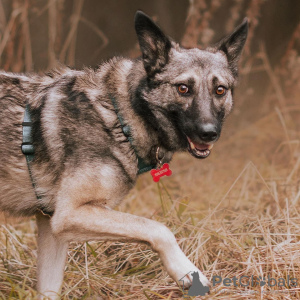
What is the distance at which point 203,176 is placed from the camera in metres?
5.75

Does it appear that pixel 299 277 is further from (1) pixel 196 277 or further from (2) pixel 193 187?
(2) pixel 193 187

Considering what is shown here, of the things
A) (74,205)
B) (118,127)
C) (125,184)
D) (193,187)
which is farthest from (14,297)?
(193,187)

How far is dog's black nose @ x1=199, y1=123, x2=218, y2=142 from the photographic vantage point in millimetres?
2926

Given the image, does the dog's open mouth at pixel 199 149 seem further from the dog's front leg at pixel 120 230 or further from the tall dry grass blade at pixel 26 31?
the tall dry grass blade at pixel 26 31

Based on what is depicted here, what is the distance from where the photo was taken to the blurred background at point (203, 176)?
3291 millimetres


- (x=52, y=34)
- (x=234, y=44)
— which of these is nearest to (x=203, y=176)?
(x=234, y=44)

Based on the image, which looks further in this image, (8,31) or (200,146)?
(8,31)

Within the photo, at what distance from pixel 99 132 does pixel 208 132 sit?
0.70 meters

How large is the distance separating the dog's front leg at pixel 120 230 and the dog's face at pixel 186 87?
25.0 inches

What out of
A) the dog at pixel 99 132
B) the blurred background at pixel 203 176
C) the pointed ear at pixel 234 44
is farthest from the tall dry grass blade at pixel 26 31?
the pointed ear at pixel 234 44

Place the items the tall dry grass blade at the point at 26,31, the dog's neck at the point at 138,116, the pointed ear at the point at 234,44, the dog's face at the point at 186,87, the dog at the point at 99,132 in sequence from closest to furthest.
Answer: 1. the dog at the point at 99,132
2. the dog's face at the point at 186,87
3. the dog's neck at the point at 138,116
4. the pointed ear at the point at 234,44
5. the tall dry grass blade at the point at 26,31

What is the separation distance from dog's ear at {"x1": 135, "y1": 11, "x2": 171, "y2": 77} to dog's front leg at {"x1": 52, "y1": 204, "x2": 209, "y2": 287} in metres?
1.02

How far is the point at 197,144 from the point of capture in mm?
3088

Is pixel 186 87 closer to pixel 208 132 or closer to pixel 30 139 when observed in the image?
pixel 208 132
